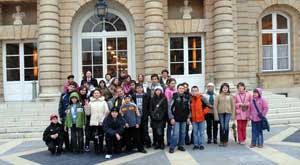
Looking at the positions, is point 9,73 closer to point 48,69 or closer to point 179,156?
point 48,69

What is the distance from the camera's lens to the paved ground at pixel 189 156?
8.07 m

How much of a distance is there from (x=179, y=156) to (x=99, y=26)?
36.9 ft

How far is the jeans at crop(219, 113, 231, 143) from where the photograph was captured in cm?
961

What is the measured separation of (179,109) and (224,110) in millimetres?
1395

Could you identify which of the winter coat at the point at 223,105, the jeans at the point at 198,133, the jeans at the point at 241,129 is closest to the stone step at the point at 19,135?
the jeans at the point at 198,133

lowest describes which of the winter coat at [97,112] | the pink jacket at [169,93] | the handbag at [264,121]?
the handbag at [264,121]

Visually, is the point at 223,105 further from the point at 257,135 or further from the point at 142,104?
the point at 142,104

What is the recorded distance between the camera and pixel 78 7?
17.5 m

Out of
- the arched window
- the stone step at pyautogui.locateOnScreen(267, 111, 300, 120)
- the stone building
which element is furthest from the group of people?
the arched window

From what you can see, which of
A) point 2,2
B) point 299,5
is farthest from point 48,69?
point 299,5

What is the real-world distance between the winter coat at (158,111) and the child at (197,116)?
791 millimetres

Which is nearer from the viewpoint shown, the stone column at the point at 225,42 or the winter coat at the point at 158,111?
the winter coat at the point at 158,111

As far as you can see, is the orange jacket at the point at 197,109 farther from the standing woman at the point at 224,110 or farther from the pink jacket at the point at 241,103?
the pink jacket at the point at 241,103

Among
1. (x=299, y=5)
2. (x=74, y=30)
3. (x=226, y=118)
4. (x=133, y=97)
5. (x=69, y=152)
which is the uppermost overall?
(x=299, y=5)
